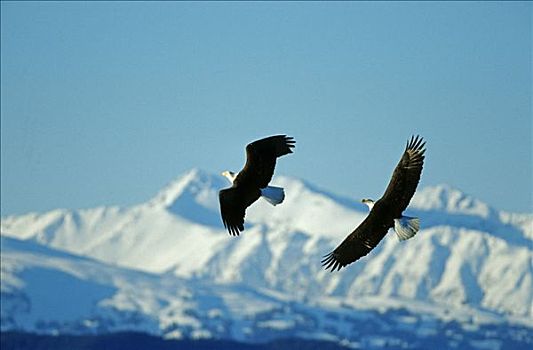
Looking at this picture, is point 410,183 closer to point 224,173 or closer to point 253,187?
point 253,187

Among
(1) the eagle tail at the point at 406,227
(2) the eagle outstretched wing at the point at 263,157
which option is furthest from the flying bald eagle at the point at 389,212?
(2) the eagle outstretched wing at the point at 263,157

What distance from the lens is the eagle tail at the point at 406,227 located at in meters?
32.2

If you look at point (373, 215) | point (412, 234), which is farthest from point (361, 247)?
point (412, 234)

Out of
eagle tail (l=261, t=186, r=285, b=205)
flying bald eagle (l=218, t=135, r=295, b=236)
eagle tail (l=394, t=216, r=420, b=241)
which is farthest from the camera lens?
flying bald eagle (l=218, t=135, r=295, b=236)

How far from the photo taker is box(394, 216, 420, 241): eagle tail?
32.2 meters

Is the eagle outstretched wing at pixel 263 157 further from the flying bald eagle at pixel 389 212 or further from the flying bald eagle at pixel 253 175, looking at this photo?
the flying bald eagle at pixel 389 212

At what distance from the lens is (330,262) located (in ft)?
113

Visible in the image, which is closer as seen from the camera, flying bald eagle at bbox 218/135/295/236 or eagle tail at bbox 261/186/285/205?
eagle tail at bbox 261/186/285/205

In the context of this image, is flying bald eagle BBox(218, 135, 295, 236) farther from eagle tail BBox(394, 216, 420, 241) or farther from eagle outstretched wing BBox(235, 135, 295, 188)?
eagle tail BBox(394, 216, 420, 241)

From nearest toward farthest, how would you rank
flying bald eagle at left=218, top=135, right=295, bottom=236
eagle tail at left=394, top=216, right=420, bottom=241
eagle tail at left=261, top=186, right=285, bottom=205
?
1. eagle tail at left=394, top=216, right=420, bottom=241
2. eagle tail at left=261, top=186, right=285, bottom=205
3. flying bald eagle at left=218, top=135, right=295, bottom=236

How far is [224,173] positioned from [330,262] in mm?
4952

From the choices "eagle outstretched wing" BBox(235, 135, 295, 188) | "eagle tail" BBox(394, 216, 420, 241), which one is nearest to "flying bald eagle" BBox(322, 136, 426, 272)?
"eagle tail" BBox(394, 216, 420, 241)

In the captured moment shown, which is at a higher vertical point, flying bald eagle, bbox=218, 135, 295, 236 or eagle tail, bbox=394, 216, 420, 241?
flying bald eagle, bbox=218, 135, 295, 236

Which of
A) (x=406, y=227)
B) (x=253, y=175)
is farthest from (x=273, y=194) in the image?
(x=406, y=227)
